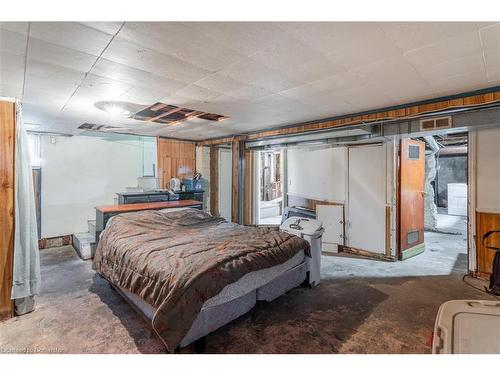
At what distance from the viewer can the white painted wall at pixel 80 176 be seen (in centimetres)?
485

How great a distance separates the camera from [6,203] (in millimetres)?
2434

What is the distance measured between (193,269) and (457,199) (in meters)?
9.78

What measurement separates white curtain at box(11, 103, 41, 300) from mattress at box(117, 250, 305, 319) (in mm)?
888

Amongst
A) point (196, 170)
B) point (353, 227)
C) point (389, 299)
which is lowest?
point (389, 299)

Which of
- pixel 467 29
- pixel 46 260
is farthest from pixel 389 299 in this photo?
pixel 46 260

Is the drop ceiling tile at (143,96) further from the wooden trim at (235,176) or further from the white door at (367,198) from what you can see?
the white door at (367,198)

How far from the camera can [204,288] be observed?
188 cm

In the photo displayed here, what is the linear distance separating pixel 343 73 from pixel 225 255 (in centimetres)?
197

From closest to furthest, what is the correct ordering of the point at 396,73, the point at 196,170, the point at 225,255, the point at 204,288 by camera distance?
1. the point at 204,288
2. the point at 225,255
3. the point at 396,73
4. the point at 196,170

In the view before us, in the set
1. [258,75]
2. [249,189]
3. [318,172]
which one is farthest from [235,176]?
[258,75]

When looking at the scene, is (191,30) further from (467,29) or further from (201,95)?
(467,29)

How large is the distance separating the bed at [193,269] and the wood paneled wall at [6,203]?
0.81 metres

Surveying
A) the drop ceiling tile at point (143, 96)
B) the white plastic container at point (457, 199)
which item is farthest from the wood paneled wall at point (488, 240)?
the white plastic container at point (457, 199)

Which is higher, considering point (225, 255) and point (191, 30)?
point (191, 30)
